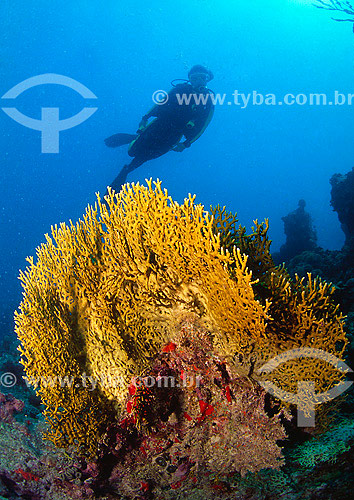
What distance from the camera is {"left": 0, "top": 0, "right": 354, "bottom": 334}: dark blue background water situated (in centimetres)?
9325

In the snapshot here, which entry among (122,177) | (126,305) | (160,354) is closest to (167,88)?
(122,177)

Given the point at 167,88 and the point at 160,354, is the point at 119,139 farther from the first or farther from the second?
the point at 167,88

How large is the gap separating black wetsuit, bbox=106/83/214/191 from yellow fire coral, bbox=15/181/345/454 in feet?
31.1

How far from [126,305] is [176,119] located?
10.5 metres

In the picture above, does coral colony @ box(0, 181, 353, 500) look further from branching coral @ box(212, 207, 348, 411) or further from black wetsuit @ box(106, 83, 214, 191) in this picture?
black wetsuit @ box(106, 83, 214, 191)

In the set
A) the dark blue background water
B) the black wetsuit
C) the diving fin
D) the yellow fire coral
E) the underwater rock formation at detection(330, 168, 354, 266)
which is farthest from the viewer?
the dark blue background water

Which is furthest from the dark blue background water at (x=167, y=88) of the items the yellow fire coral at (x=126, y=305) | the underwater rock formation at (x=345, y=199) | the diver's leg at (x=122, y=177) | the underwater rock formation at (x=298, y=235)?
the yellow fire coral at (x=126, y=305)

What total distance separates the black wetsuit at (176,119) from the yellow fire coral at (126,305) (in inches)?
373

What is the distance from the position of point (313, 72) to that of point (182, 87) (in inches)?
6590

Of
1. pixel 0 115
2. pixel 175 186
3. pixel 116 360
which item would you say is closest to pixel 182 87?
pixel 116 360

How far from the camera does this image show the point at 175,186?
142 m

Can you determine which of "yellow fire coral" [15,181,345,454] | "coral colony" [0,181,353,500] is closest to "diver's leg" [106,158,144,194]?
"yellow fire coral" [15,181,345,454]

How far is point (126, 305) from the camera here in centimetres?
336

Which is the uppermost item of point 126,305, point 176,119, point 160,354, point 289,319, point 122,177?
point 176,119
